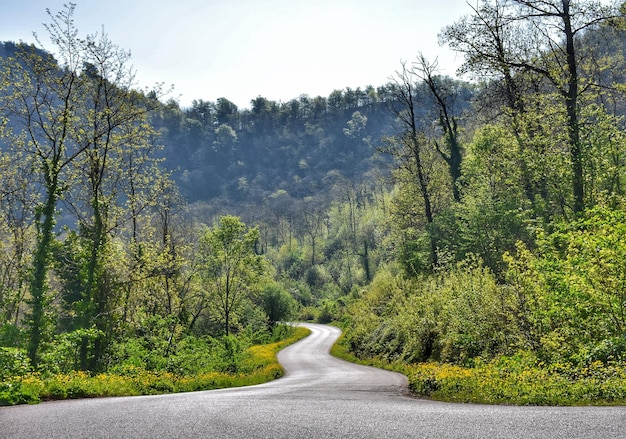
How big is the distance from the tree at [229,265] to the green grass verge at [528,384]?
27720 mm

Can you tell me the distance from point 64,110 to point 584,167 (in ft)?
69.5

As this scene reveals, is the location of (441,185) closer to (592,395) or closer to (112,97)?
(112,97)

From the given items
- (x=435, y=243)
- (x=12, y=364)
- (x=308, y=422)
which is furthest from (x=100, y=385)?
(x=435, y=243)

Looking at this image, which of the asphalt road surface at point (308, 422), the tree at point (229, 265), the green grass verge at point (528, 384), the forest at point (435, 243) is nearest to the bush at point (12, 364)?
the forest at point (435, 243)

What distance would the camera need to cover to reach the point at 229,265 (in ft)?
125

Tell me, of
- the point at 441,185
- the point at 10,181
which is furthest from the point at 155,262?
the point at 441,185

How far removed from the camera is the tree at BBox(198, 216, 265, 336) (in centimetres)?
3766

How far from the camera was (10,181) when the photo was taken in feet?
70.8

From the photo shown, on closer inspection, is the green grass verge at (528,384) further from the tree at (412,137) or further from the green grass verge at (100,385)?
the tree at (412,137)

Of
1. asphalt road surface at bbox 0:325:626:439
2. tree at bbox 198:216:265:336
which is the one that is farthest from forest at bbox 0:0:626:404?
tree at bbox 198:216:265:336

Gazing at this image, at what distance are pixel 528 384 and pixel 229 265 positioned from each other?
32.2 m

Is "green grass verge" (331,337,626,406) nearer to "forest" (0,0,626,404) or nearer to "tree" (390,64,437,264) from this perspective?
"forest" (0,0,626,404)

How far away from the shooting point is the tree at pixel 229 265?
37656 mm

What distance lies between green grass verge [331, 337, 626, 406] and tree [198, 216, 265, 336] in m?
27.7
